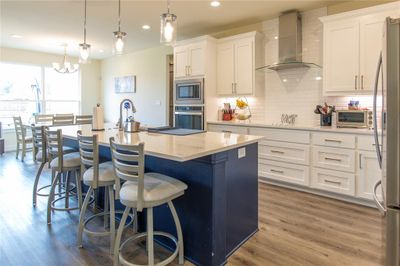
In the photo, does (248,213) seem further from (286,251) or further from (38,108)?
(38,108)

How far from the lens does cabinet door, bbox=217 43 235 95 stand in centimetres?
462

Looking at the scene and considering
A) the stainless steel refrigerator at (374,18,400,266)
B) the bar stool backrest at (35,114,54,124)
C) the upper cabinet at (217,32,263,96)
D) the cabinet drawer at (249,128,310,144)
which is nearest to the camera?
the stainless steel refrigerator at (374,18,400,266)

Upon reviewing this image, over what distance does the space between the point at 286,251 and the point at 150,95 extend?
5.27 metres

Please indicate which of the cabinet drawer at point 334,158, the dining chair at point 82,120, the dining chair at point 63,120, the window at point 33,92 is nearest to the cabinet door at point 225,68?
the cabinet drawer at point 334,158

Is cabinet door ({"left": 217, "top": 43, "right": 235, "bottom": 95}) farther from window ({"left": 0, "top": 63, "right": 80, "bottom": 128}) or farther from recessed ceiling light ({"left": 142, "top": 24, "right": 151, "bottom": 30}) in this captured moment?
window ({"left": 0, "top": 63, "right": 80, "bottom": 128})

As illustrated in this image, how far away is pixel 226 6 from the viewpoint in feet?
12.6

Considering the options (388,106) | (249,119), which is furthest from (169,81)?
(388,106)

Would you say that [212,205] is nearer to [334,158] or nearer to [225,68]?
[334,158]

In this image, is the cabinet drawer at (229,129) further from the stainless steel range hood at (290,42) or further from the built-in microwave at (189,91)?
the stainless steel range hood at (290,42)

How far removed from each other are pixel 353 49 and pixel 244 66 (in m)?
1.62

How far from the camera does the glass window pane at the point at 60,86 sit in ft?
24.3

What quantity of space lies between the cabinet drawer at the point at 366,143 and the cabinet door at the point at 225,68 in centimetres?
219

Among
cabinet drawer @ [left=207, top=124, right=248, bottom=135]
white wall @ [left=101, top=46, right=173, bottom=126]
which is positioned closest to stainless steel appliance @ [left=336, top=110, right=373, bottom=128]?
cabinet drawer @ [left=207, top=124, right=248, bottom=135]

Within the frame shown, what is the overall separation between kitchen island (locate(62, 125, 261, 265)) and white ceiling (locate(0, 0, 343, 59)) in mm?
2429
